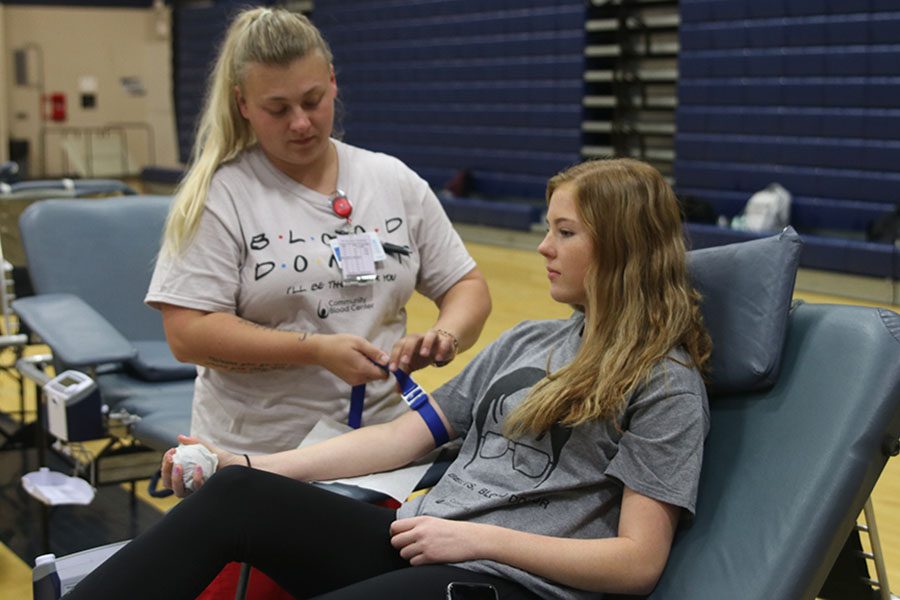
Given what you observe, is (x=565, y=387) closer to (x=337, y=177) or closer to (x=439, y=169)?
(x=337, y=177)

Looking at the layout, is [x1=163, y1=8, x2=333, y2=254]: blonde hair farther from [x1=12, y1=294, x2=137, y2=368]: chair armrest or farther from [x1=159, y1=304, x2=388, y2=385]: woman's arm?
[x1=12, y1=294, x2=137, y2=368]: chair armrest

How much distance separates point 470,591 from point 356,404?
0.52 m

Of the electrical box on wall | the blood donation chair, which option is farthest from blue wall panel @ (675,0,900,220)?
the electrical box on wall

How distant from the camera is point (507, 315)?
5203 mm

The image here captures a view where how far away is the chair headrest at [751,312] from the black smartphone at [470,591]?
1.55 feet

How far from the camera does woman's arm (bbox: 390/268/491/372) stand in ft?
5.50

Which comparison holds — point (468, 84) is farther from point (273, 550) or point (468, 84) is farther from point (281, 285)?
point (273, 550)

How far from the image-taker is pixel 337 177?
1.86m

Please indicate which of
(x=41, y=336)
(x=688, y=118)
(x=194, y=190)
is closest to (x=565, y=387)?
(x=194, y=190)

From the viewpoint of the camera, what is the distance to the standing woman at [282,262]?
66.9 inches

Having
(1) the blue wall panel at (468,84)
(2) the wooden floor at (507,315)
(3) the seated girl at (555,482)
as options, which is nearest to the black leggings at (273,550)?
(3) the seated girl at (555,482)

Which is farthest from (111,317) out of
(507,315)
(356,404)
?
(507,315)

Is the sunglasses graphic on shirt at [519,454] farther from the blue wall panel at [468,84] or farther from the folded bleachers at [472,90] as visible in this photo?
the blue wall panel at [468,84]

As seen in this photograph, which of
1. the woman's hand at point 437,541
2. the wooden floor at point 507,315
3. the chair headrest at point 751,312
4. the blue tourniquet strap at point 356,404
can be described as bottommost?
the wooden floor at point 507,315
